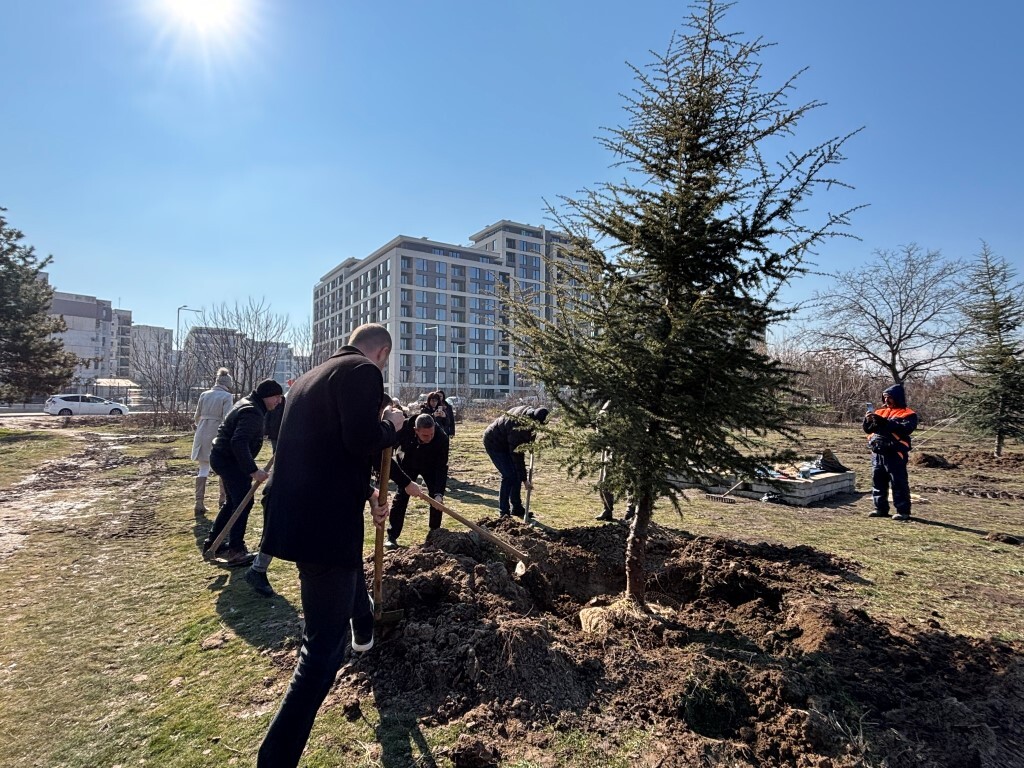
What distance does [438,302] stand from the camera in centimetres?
8200

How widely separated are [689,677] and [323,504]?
225 centimetres

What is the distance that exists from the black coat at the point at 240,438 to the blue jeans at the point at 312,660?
11.5 ft

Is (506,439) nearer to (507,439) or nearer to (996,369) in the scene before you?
(507,439)

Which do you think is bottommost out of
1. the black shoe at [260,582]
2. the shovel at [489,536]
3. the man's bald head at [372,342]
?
the black shoe at [260,582]

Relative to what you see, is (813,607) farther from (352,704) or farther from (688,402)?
(352,704)

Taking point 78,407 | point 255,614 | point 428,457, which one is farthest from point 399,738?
point 78,407

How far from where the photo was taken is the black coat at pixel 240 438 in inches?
216

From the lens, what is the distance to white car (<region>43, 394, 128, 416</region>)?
3553 centimetres

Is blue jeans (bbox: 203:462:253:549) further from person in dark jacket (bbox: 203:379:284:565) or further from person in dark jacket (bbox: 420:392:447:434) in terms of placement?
person in dark jacket (bbox: 420:392:447:434)

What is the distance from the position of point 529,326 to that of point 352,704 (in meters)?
2.82

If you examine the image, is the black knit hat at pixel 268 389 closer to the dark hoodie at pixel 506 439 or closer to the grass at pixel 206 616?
the grass at pixel 206 616

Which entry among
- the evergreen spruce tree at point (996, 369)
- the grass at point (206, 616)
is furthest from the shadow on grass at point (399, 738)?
the evergreen spruce tree at point (996, 369)

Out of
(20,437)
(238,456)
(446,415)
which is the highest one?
(446,415)

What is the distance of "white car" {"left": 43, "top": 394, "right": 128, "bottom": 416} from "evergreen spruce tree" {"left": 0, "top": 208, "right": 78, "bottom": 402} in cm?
1403
